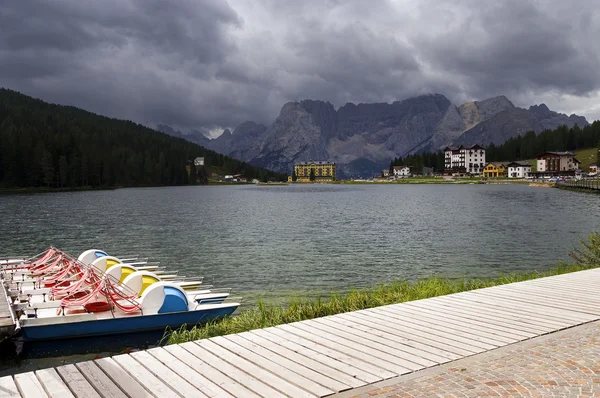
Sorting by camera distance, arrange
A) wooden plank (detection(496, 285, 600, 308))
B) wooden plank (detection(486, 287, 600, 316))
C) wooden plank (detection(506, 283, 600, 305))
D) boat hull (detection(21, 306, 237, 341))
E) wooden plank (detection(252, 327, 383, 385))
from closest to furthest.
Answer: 1. wooden plank (detection(252, 327, 383, 385))
2. wooden plank (detection(486, 287, 600, 316))
3. wooden plank (detection(496, 285, 600, 308))
4. wooden plank (detection(506, 283, 600, 305))
5. boat hull (detection(21, 306, 237, 341))

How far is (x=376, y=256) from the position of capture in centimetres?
3859

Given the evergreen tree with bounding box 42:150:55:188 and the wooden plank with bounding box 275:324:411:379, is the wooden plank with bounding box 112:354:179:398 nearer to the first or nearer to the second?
the wooden plank with bounding box 275:324:411:379

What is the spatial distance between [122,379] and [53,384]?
1.07 meters

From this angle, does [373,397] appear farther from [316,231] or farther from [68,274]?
[316,231]

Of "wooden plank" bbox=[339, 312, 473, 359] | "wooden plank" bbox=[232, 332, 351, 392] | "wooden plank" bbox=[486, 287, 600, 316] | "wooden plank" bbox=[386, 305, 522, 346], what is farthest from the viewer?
"wooden plank" bbox=[486, 287, 600, 316]

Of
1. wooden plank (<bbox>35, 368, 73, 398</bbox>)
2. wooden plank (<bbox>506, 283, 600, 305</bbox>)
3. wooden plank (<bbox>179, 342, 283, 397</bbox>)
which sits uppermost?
wooden plank (<bbox>35, 368, 73, 398</bbox>)

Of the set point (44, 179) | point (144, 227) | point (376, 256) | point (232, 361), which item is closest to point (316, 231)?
point (376, 256)

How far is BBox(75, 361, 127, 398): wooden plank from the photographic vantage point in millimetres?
7323

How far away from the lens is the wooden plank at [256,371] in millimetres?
7375

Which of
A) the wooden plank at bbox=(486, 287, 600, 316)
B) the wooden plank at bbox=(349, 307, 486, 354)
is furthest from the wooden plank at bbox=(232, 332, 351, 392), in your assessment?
the wooden plank at bbox=(486, 287, 600, 316)

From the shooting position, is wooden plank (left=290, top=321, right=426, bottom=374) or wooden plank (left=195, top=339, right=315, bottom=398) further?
wooden plank (left=290, top=321, right=426, bottom=374)

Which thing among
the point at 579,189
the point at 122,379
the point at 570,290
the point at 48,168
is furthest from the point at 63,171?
the point at 122,379

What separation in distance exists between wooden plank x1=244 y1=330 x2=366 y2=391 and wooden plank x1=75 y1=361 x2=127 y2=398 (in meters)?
3.12

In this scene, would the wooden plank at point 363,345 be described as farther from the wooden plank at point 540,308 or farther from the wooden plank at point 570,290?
the wooden plank at point 570,290
